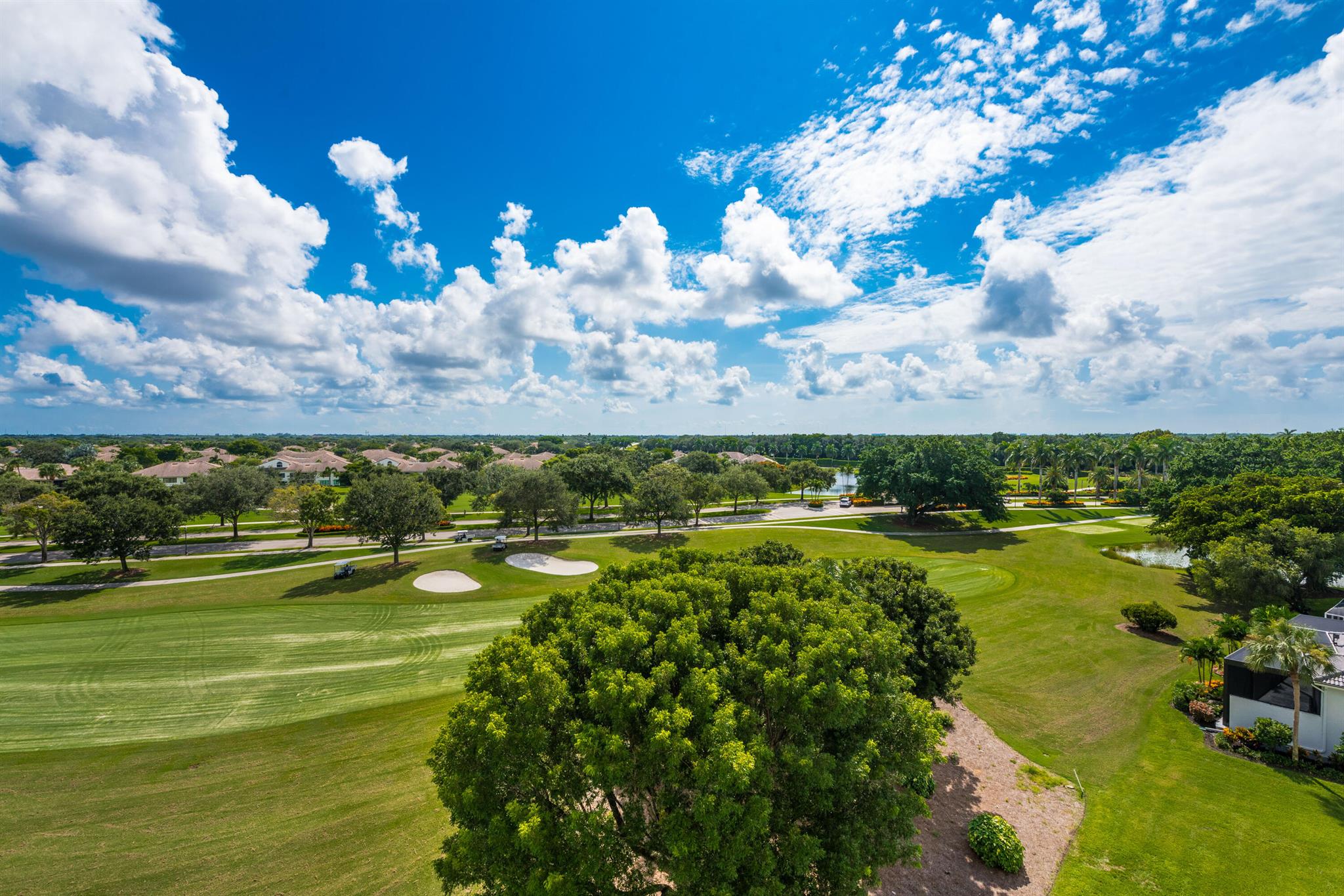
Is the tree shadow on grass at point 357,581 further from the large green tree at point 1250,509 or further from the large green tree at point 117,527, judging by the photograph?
the large green tree at point 1250,509

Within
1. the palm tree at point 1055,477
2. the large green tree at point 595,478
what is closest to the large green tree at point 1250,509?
the palm tree at point 1055,477

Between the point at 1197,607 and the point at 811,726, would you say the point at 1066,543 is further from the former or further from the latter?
the point at 811,726

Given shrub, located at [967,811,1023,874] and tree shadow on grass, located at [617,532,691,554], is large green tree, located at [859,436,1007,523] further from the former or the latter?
shrub, located at [967,811,1023,874]

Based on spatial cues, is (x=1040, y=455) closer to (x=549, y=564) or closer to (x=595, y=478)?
(x=595, y=478)

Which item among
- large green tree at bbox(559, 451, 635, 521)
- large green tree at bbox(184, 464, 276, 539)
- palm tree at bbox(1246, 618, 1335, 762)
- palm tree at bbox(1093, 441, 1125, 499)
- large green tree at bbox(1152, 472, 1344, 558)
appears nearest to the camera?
palm tree at bbox(1246, 618, 1335, 762)

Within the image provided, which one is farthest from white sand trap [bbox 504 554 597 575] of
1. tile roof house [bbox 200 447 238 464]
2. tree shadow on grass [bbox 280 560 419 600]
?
tile roof house [bbox 200 447 238 464]

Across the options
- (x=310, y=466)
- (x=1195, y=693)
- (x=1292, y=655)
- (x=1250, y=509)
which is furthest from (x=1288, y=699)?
(x=310, y=466)
